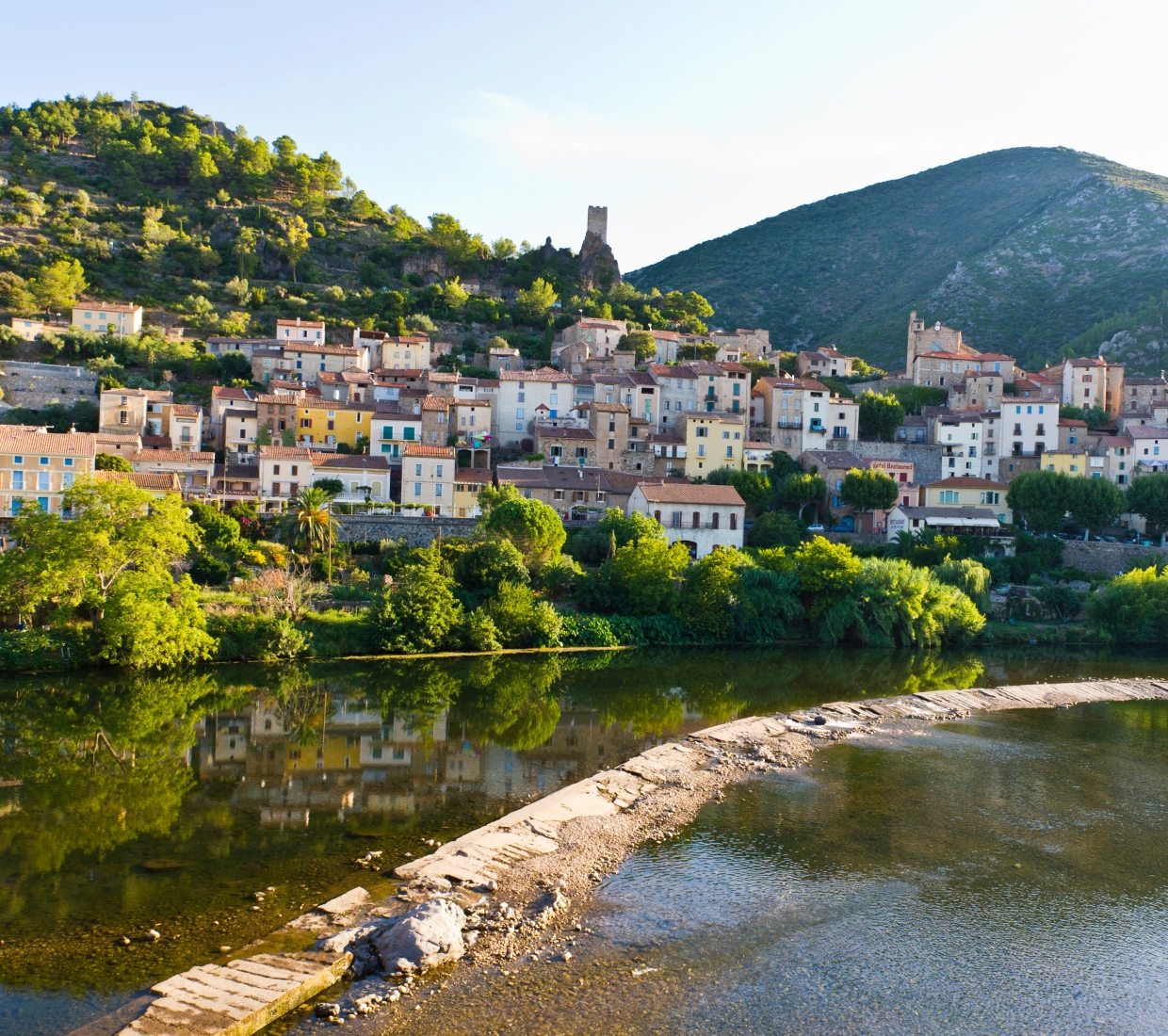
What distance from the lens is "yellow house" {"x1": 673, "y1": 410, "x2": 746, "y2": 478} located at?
197 ft

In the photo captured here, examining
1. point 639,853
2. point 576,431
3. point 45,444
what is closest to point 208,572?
point 45,444

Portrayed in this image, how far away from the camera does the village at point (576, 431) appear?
164 feet

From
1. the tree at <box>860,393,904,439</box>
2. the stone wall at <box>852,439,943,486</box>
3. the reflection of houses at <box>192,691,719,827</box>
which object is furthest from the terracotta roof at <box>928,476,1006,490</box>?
the reflection of houses at <box>192,691,719,827</box>

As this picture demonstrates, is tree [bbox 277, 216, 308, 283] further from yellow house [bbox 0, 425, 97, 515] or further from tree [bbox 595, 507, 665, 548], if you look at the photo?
tree [bbox 595, 507, 665, 548]

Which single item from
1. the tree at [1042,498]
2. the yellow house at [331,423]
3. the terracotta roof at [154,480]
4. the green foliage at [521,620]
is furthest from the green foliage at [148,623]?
the tree at [1042,498]

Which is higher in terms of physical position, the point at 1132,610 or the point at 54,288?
the point at 54,288

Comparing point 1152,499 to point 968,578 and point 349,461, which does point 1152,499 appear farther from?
point 349,461

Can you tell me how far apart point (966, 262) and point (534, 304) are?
203 feet

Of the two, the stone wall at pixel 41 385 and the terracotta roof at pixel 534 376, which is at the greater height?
the terracotta roof at pixel 534 376

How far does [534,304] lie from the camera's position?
84.9 metres

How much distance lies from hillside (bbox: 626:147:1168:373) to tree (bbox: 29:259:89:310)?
72870 mm

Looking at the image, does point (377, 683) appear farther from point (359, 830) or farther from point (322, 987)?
point (322, 987)

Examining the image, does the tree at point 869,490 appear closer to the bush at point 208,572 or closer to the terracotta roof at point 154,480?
the bush at point 208,572

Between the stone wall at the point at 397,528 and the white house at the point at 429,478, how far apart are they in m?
3.57
